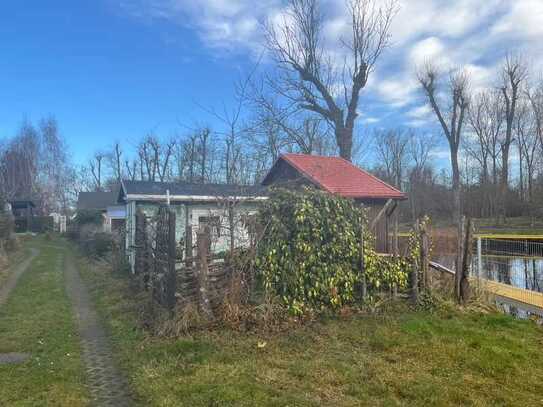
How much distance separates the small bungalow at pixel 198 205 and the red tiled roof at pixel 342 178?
3.99 metres

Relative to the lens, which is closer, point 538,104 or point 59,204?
point 538,104

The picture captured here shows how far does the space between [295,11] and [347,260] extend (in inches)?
786

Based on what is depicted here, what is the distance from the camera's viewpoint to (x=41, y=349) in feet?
19.2

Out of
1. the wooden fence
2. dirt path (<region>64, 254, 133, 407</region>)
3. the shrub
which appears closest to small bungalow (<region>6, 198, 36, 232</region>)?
the shrub

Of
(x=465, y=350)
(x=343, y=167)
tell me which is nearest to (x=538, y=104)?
(x=343, y=167)

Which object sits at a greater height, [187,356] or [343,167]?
[343,167]

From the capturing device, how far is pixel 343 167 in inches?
680

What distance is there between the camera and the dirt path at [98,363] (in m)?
4.30

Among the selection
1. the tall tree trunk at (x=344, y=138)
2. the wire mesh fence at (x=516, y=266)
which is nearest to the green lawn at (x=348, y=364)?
the wire mesh fence at (x=516, y=266)

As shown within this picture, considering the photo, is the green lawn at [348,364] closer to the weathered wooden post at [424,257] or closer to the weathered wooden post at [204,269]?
the weathered wooden post at [204,269]

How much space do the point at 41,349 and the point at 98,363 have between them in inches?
44.4

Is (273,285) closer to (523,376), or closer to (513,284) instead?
(523,376)

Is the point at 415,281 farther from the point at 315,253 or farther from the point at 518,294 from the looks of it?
the point at 518,294

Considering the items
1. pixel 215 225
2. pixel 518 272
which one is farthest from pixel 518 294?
pixel 215 225
